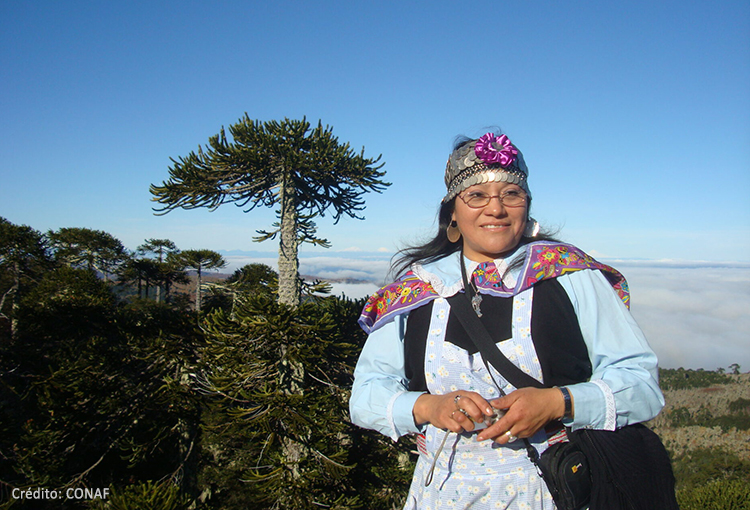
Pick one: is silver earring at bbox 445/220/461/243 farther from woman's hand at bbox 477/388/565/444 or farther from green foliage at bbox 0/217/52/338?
green foliage at bbox 0/217/52/338

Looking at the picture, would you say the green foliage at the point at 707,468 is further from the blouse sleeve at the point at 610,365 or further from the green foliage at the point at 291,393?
the blouse sleeve at the point at 610,365

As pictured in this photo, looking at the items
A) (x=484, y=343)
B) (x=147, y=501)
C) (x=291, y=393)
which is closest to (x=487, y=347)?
(x=484, y=343)

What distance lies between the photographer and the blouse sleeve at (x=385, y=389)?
4.57 ft

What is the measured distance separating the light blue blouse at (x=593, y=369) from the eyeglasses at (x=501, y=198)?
0.22 m

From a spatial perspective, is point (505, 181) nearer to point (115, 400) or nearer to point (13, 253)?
point (115, 400)

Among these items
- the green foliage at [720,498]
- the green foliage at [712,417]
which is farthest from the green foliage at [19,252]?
the green foliage at [712,417]

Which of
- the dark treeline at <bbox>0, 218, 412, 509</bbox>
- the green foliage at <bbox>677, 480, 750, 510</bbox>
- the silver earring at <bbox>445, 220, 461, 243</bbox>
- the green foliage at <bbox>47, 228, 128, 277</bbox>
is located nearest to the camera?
the silver earring at <bbox>445, 220, 461, 243</bbox>

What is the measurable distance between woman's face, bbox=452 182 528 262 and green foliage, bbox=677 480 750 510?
34.4 feet

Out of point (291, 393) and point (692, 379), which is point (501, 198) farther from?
point (692, 379)

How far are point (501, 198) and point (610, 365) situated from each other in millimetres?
662

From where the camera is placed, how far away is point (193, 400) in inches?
295

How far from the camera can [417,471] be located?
65.6 inches

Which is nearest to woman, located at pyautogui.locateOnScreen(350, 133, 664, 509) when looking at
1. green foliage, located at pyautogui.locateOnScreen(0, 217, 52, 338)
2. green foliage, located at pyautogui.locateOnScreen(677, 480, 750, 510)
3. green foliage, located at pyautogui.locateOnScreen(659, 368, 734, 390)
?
green foliage, located at pyautogui.locateOnScreen(677, 480, 750, 510)

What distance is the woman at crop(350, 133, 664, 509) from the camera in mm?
1231
